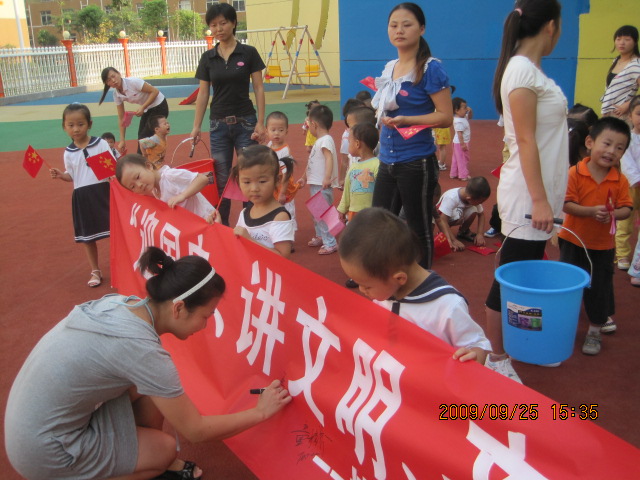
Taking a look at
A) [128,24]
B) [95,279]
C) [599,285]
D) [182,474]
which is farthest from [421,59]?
[128,24]

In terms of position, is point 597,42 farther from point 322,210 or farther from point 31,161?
point 31,161

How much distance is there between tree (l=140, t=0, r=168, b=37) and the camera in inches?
1727

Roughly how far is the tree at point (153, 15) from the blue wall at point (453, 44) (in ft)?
115

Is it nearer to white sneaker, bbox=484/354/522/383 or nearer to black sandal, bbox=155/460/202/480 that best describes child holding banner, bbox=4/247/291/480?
black sandal, bbox=155/460/202/480

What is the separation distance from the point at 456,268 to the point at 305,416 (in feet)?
9.77

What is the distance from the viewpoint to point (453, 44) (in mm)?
13047

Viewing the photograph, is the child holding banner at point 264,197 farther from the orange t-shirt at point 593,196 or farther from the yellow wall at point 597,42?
the yellow wall at point 597,42

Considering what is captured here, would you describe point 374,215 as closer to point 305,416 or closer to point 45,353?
point 305,416

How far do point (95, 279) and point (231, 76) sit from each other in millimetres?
2080

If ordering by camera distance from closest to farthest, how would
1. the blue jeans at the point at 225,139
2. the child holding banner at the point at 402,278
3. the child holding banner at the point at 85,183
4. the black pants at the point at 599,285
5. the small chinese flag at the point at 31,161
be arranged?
the child holding banner at the point at 402,278, the black pants at the point at 599,285, the small chinese flag at the point at 31,161, the child holding banner at the point at 85,183, the blue jeans at the point at 225,139

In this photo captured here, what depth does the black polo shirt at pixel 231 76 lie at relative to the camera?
502 cm

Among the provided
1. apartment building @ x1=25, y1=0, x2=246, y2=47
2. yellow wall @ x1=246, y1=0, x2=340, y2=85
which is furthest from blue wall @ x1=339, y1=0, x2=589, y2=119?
apartment building @ x1=25, y1=0, x2=246, y2=47
